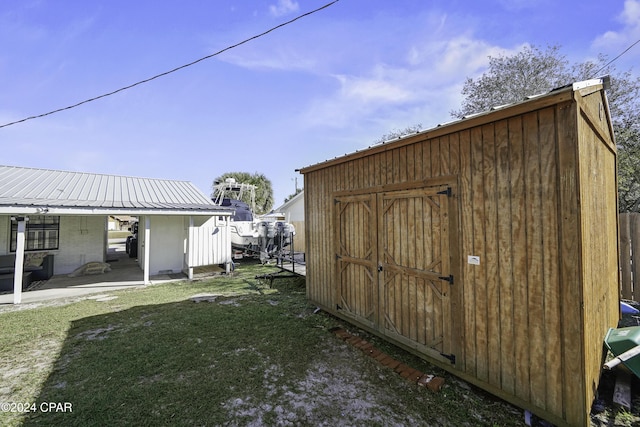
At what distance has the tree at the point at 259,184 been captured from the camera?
1035 inches

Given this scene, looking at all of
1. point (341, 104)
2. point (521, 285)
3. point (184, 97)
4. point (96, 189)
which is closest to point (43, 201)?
point (96, 189)

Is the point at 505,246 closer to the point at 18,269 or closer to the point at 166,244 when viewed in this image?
the point at 18,269

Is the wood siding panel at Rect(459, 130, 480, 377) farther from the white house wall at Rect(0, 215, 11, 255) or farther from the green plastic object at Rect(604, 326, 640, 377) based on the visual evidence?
the white house wall at Rect(0, 215, 11, 255)

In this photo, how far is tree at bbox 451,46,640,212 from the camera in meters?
9.25

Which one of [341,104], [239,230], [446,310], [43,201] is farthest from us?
[239,230]

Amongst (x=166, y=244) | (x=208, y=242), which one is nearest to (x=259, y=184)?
(x=166, y=244)

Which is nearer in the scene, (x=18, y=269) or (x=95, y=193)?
→ (x=18, y=269)

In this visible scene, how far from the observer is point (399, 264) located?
146 inches

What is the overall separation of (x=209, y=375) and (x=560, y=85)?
1627 cm

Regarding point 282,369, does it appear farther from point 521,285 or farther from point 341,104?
point 341,104

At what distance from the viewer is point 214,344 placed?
13.6 ft

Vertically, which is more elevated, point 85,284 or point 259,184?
point 259,184

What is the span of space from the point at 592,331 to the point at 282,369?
3362 millimetres

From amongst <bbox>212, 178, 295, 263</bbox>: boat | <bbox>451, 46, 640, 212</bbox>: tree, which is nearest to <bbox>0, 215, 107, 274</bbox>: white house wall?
<bbox>212, 178, 295, 263</bbox>: boat
